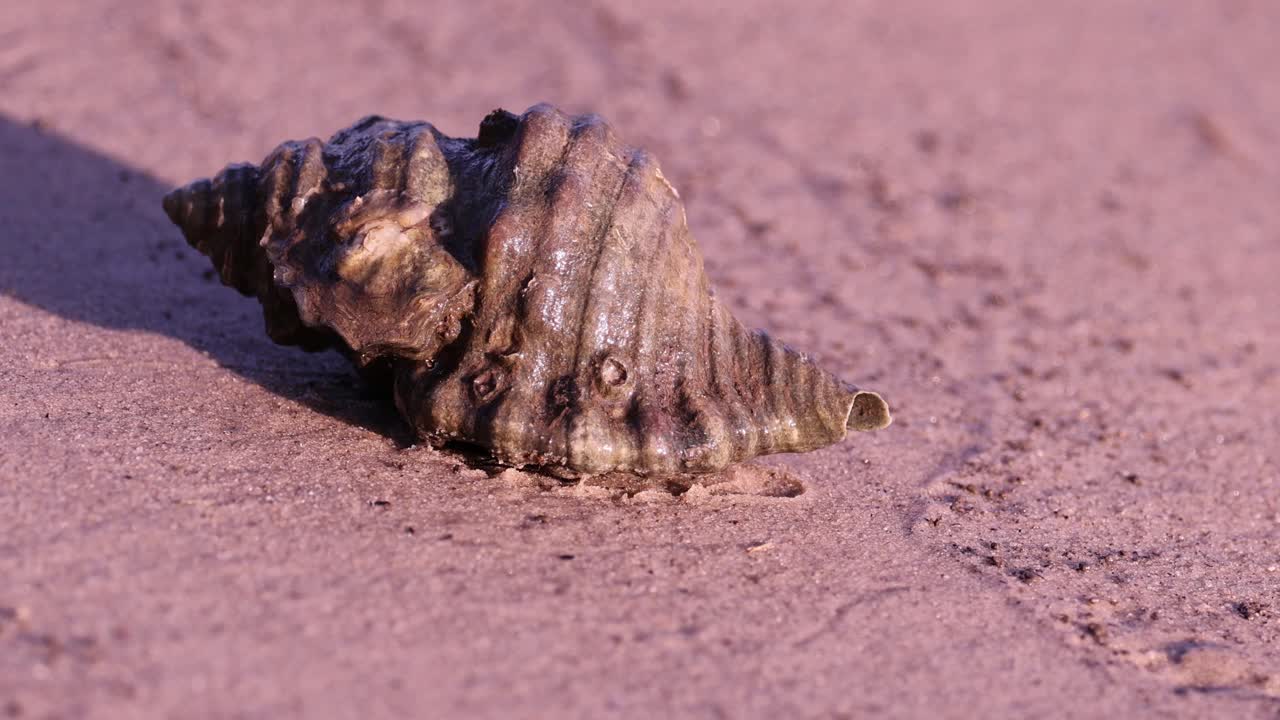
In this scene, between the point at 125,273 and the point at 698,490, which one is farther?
the point at 125,273

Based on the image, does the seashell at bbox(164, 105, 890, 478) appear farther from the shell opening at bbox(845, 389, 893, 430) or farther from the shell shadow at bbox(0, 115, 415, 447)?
the shell shadow at bbox(0, 115, 415, 447)

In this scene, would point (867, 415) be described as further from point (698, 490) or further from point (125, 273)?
point (125, 273)

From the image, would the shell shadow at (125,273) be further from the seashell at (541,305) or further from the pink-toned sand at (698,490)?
the seashell at (541,305)

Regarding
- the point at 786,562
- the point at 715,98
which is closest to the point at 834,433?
the point at 786,562

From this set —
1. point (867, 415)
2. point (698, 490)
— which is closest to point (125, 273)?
point (698, 490)

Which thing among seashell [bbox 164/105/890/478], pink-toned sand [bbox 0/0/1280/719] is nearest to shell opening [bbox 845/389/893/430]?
seashell [bbox 164/105/890/478]

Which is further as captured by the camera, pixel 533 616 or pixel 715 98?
pixel 715 98

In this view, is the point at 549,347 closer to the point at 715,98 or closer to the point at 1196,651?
the point at 1196,651
